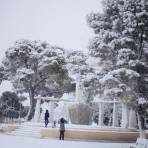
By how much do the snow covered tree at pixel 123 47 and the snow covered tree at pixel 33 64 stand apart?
519 inches

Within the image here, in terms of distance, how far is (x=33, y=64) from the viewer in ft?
106

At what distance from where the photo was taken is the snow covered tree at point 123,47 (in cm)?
1578

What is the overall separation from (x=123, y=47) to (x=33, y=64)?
16876 mm

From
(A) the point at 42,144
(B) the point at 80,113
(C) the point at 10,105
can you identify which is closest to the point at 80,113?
(B) the point at 80,113

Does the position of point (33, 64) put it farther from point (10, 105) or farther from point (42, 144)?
point (42, 144)

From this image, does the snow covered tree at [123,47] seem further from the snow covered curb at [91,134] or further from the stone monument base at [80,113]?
the stone monument base at [80,113]

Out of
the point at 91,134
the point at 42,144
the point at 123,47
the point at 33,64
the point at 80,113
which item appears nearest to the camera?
the point at 42,144

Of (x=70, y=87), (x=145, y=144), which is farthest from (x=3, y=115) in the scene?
(x=145, y=144)

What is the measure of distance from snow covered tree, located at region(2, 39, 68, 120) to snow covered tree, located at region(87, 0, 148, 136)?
43.2 feet

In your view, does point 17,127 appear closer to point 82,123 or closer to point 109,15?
point 82,123

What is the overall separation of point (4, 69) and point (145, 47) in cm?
2086

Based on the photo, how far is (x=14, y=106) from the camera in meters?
42.7

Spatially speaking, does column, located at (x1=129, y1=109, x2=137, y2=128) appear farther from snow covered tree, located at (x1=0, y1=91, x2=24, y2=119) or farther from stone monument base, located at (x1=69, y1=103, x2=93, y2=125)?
snow covered tree, located at (x1=0, y1=91, x2=24, y2=119)

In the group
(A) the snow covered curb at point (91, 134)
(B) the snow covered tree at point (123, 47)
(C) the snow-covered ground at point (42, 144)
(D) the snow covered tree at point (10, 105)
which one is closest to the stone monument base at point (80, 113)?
(A) the snow covered curb at point (91, 134)
